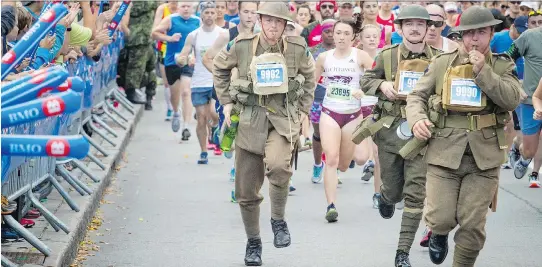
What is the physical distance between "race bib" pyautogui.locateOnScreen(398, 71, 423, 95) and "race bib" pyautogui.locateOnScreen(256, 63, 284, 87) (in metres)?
0.88

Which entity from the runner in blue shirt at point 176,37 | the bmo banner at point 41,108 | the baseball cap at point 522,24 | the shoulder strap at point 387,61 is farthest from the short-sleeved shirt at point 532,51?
the bmo banner at point 41,108

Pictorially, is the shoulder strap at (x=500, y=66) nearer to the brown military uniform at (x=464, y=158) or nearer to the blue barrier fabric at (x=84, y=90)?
the brown military uniform at (x=464, y=158)

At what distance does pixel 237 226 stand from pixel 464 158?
11.9 ft

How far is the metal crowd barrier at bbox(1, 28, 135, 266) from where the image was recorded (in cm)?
823

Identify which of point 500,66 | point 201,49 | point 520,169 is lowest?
point 520,169

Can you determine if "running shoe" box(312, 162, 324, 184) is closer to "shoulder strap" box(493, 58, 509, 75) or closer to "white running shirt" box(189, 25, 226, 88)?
"white running shirt" box(189, 25, 226, 88)

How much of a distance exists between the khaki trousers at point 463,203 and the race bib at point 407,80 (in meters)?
1.27

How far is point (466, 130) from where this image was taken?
768 centimetres

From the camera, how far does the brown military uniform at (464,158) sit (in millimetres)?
7609

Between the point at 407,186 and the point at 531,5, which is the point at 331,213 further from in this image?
the point at 531,5

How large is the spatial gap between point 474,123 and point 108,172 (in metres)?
6.46

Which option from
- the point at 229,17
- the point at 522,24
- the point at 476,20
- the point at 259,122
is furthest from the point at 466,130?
the point at 229,17

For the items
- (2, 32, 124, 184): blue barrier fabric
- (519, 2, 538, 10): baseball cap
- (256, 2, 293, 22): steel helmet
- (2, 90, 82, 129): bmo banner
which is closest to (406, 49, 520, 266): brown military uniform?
(256, 2, 293, 22): steel helmet

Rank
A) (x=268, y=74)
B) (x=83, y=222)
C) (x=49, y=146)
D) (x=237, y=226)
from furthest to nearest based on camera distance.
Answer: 1. (x=237, y=226)
2. (x=83, y=222)
3. (x=268, y=74)
4. (x=49, y=146)
